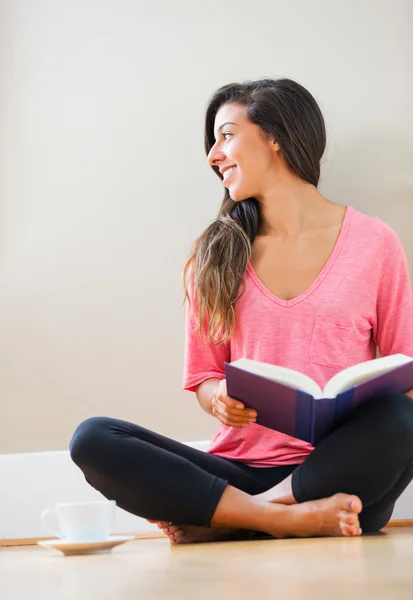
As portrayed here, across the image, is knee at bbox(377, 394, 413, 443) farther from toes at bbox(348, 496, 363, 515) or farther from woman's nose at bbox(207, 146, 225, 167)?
woman's nose at bbox(207, 146, 225, 167)

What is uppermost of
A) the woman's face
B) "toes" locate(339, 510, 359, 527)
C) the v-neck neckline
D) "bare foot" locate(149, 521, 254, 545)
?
the woman's face

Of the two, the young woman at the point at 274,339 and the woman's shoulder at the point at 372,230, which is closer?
the young woman at the point at 274,339

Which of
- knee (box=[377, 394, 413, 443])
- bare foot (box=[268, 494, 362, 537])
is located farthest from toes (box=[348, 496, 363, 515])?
knee (box=[377, 394, 413, 443])

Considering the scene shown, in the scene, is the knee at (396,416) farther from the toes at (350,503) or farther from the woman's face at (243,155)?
the woman's face at (243,155)

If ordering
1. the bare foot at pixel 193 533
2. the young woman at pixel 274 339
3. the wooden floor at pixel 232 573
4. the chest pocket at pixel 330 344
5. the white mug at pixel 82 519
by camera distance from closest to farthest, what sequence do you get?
the wooden floor at pixel 232 573
the white mug at pixel 82 519
the young woman at pixel 274 339
the bare foot at pixel 193 533
the chest pocket at pixel 330 344

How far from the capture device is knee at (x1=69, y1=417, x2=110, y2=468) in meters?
1.63

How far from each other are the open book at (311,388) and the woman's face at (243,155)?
2.17 feet

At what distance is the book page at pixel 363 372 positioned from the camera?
145cm

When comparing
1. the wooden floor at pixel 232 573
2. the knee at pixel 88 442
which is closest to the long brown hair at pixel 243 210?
the knee at pixel 88 442

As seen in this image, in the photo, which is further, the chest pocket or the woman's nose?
the woman's nose

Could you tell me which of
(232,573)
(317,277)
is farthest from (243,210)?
(232,573)

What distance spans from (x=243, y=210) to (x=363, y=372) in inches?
30.3

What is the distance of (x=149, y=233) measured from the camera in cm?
234

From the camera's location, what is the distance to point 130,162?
7.74 ft
